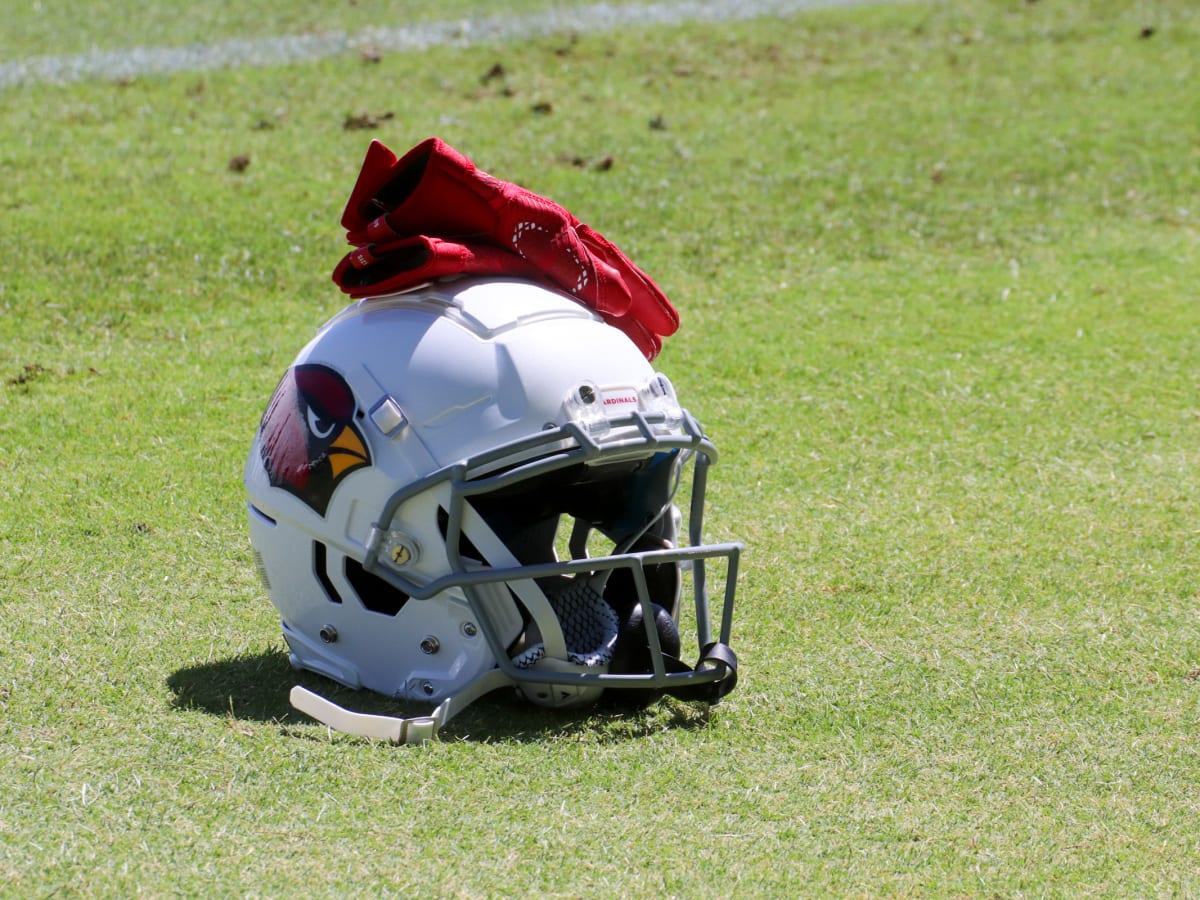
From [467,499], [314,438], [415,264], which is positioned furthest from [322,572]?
[415,264]

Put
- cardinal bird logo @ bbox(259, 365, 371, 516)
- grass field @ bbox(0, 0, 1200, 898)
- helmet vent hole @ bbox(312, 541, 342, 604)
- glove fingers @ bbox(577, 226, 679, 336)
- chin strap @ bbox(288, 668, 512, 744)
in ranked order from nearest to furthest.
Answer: grass field @ bbox(0, 0, 1200, 898) < chin strap @ bbox(288, 668, 512, 744) < cardinal bird logo @ bbox(259, 365, 371, 516) < helmet vent hole @ bbox(312, 541, 342, 604) < glove fingers @ bbox(577, 226, 679, 336)

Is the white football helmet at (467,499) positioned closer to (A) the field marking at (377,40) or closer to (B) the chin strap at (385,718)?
(B) the chin strap at (385,718)

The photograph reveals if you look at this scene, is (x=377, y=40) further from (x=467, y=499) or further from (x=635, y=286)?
(x=467, y=499)

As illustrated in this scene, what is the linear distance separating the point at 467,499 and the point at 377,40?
790 cm

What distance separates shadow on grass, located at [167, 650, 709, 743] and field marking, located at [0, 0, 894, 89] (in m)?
6.98

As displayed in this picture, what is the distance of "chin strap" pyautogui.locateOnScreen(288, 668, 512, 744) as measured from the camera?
3375mm

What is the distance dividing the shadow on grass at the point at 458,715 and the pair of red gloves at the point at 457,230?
1040 mm

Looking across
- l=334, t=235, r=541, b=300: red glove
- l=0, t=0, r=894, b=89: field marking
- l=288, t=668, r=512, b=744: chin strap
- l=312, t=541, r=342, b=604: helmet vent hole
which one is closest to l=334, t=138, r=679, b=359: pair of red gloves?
l=334, t=235, r=541, b=300: red glove

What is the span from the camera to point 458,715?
11.7 ft

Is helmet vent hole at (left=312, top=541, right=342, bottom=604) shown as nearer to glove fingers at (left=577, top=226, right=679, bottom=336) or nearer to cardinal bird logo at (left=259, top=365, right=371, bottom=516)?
cardinal bird logo at (left=259, top=365, right=371, bottom=516)

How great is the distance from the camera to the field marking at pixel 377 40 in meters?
9.78

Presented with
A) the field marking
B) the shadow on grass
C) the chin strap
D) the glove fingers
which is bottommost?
the shadow on grass

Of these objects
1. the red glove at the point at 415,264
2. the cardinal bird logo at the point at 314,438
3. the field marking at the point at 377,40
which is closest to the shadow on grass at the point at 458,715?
the cardinal bird logo at the point at 314,438

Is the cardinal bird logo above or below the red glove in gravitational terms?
below
